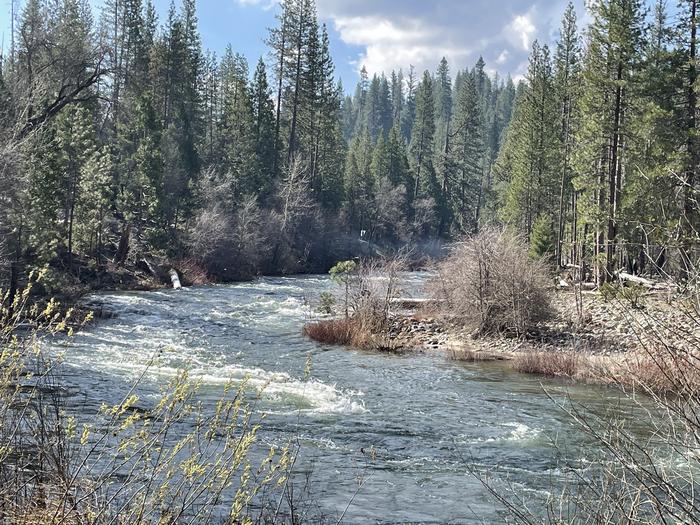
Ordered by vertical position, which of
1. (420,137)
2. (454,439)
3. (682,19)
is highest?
(420,137)

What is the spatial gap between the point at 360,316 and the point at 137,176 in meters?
19.4

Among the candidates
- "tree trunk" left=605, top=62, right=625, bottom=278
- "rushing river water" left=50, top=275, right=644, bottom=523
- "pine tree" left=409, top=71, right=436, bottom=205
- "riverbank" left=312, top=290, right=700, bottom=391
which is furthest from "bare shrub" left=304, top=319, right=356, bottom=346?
"pine tree" left=409, top=71, right=436, bottom=205

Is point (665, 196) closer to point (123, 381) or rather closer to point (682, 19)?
point (682, 19)

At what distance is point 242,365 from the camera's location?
48.8 ft

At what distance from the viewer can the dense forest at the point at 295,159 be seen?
22.8 m

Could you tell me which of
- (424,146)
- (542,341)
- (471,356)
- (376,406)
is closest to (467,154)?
(424,146)

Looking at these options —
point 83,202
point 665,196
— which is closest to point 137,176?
point 83,202

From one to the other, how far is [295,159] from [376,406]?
37807mm

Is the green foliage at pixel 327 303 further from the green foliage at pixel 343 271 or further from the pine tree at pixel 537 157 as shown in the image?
the pine tree at pixel 537 157

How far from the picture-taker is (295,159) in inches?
1880

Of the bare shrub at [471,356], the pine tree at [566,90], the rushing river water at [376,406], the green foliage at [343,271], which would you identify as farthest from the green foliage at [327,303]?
the pine tree at [566,90]

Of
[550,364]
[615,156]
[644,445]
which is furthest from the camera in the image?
[615,156]

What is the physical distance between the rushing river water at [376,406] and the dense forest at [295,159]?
11.3ft

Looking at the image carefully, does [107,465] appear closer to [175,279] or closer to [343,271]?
[343,271]
